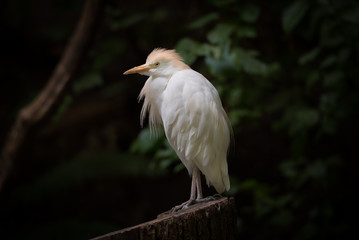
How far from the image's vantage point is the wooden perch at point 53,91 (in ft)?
7.81

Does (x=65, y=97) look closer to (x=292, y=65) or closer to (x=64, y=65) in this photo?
(x=64, y=65)

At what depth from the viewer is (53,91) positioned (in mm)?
2395

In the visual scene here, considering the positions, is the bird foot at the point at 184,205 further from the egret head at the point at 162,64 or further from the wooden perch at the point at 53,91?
the wooden perch at the point at 53,91

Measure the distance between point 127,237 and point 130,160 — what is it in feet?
7.06

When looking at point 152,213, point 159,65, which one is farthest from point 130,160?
point 159,65

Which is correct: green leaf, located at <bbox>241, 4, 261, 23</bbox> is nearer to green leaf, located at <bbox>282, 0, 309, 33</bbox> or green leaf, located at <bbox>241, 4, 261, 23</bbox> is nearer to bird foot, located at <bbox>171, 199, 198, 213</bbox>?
green leaf, located at <bbox>282, 0, 309, 33</bbox>

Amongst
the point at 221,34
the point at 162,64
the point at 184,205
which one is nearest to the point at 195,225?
the point at 184,205

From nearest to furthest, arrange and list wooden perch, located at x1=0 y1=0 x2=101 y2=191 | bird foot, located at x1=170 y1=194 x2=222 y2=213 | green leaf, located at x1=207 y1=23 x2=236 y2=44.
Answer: bird foot, located at x1=170 y1=194 x2=222 y2=213, green leaf, located at x1=207 y1=23 x2=236 y2=44, wooden perch, located at x1=0 y1=0 x2=101 y2=191

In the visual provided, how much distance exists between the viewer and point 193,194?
162 centimetres

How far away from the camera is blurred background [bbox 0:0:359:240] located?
6.56 ft

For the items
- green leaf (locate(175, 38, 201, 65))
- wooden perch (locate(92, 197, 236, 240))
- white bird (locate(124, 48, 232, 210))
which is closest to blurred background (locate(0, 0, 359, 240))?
green leaf (locate(175, 38, 201, 65))

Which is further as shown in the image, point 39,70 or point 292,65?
point 39,70

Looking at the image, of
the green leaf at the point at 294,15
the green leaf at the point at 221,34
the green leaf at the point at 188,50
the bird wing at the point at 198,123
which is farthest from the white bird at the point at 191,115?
the green leaf at the point at 294,15

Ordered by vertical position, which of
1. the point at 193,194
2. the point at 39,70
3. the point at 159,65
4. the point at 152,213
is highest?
the point at 39,70
